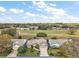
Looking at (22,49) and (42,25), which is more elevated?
(42,25)

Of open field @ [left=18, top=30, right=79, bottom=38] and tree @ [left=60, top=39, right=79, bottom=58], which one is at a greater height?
open field @ [left=18, top=30, right=79, bottom=38]

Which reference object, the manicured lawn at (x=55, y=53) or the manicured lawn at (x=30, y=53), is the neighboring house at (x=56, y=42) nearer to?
the manicured lawn at (x=55, y=53)

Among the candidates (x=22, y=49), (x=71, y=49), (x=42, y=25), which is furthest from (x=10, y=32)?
(x=71, y=49)

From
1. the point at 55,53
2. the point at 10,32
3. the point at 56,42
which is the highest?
the point at 10,32

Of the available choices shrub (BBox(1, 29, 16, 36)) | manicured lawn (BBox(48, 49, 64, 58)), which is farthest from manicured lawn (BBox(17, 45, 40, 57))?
shrub (BBox(1, 29, 16, 36))

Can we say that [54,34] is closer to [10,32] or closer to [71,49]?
[71,49]

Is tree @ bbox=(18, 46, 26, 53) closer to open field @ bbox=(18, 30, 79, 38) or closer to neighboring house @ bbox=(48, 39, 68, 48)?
open field @ bbox=(18, 30, 79, 38)

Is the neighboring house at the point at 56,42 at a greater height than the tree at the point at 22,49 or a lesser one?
greater

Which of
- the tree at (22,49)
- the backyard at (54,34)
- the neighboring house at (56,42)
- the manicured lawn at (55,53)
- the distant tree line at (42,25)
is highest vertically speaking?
the distant tree line at (42,25)

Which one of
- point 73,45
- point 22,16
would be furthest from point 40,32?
point 73,45

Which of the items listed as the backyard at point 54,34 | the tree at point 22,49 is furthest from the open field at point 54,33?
the tree at point 22,49

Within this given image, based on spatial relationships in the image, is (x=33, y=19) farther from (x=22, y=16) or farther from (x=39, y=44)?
(x=39, y=44)
